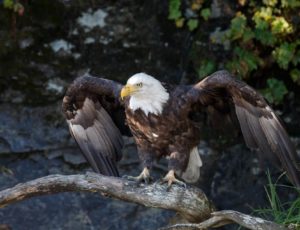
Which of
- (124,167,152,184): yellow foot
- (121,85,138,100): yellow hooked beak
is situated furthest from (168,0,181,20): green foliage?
(124,167,152,184): yellow foot

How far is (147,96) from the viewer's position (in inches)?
205

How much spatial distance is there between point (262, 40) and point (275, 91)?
0.37 meters

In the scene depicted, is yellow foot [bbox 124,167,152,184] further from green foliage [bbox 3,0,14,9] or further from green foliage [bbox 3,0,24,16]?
green foliage [bbox 3,0,14,9]

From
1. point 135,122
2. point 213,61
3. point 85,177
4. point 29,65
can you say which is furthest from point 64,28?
point 85,177

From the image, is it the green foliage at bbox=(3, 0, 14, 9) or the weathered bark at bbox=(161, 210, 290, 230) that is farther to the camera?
the green foliage at bbox=(3, 0, 14, 9)

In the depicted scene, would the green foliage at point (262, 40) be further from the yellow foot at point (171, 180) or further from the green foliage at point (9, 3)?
the yellow foot at point (171, 180)

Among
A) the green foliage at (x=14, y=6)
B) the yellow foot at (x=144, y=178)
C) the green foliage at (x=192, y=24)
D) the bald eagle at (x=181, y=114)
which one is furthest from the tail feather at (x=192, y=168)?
the green foliage at (x=14, y=6)

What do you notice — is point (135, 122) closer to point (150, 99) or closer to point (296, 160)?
point (150, 99)

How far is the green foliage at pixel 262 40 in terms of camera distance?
622 centimetres

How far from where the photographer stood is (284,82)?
21.2ft

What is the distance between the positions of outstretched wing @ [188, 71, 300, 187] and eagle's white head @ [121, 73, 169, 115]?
0.18 meters

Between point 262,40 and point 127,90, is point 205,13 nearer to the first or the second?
point 262,40

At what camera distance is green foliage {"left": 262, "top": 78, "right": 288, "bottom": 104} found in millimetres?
6285

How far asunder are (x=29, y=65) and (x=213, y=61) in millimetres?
1374
